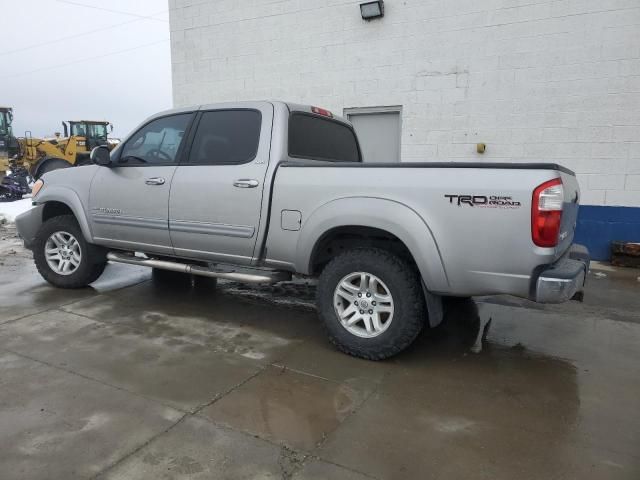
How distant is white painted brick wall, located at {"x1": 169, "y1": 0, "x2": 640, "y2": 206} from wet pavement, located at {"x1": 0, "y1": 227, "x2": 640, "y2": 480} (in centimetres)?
317

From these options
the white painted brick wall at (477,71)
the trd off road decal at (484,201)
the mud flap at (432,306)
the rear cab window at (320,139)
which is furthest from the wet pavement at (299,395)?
the white painted brick wall at (477,71)

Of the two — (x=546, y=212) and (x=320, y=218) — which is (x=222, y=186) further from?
(x=546, y=212)

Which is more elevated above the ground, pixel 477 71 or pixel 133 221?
pixel 477 71

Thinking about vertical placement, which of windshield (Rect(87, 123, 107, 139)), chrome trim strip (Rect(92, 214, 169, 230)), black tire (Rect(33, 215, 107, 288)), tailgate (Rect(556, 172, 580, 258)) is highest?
windshield (Rect(87, 123, 107, 139))

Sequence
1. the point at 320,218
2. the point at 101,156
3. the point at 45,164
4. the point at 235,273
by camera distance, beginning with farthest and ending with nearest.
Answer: the point at 45,164
the point at 101,156
the point at 235,273
the point at 320,218

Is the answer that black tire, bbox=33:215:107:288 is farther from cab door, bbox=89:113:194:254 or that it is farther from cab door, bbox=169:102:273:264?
cab door, bbox=169:102:273:264

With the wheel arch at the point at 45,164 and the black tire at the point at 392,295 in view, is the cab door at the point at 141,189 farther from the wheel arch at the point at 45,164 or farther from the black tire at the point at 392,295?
the wheel arch at the point at 45,164

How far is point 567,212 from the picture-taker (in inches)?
127

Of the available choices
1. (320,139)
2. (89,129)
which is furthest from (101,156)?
(89,129)

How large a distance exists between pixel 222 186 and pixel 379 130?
4.97 meters

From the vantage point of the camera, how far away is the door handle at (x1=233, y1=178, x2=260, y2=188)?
389 cm

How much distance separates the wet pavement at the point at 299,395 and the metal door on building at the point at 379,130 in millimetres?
4124

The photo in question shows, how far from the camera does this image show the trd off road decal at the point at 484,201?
9.63 feet

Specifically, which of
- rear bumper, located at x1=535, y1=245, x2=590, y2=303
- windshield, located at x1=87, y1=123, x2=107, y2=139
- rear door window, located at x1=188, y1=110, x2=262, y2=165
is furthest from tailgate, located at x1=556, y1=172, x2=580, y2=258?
windshield, located at x1=87, y1=123, x2=107, y2=139
